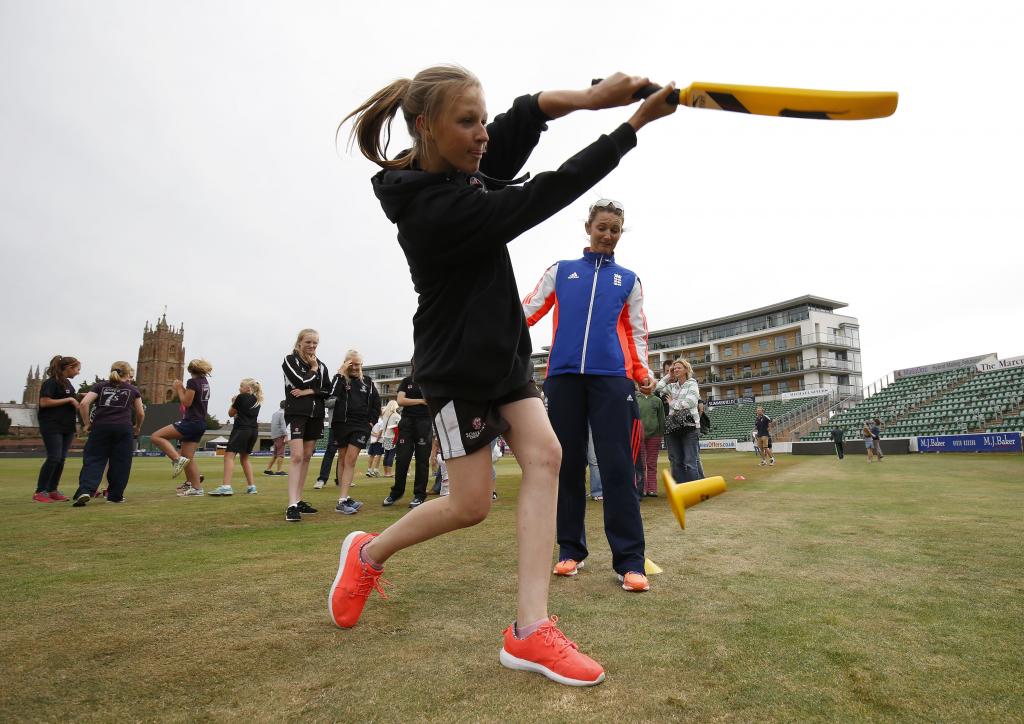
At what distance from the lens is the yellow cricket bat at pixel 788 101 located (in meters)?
1.80

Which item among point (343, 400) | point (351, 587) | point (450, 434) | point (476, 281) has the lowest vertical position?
point (351, 587)

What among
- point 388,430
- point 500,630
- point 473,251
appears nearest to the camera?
point 473,251

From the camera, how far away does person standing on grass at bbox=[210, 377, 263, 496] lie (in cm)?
917

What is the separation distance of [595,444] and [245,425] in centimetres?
805

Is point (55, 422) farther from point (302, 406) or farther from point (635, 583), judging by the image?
point (635, 583)

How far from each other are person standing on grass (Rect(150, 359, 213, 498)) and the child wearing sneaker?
749 cm

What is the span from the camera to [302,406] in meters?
6.14

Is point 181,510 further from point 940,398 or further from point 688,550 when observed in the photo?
point 940,398

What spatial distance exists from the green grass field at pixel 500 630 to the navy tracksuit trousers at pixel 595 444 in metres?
0.30

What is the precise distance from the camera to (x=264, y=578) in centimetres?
297

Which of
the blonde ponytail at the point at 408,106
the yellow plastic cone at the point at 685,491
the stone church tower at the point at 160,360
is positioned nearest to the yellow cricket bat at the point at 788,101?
the blonde ponytail at the point at 408,106

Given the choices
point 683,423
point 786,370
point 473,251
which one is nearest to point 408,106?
point 473,251

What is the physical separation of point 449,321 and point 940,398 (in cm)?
4483

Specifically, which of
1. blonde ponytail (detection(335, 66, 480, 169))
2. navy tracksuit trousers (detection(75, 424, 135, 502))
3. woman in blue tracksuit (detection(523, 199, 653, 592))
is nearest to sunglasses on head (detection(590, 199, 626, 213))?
woman in blue tracksuit (detection(523, 199, 653, 592))
